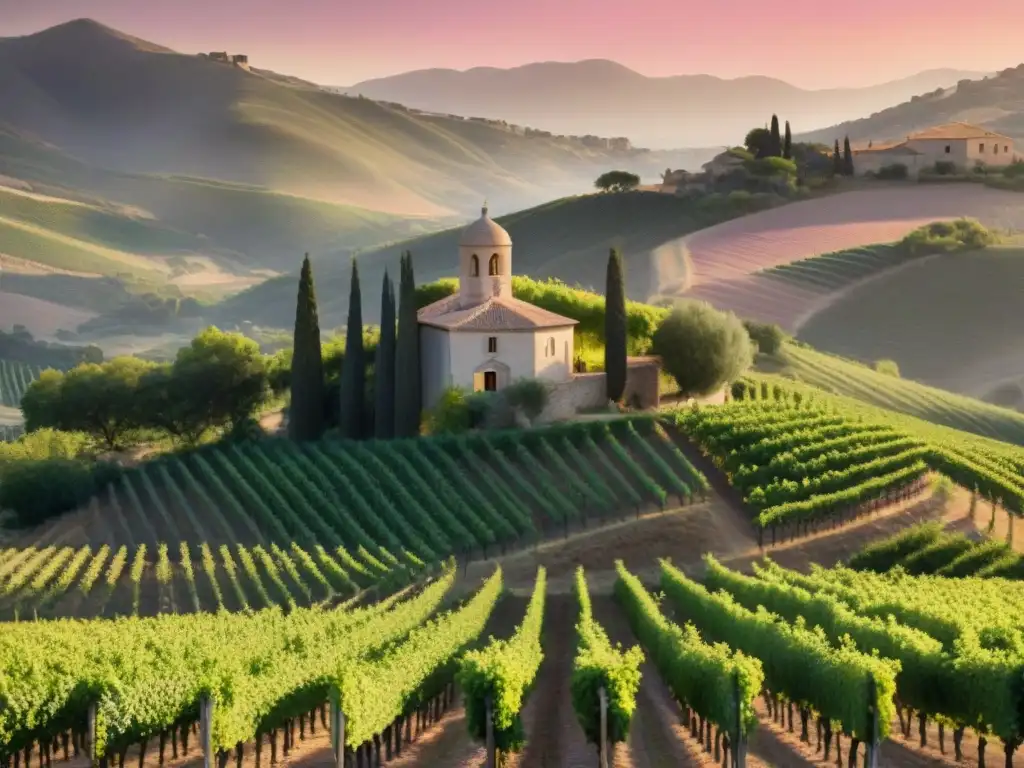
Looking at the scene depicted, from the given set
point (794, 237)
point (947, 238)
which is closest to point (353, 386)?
point (947, 238)

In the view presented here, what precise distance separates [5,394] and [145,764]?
10362 cm

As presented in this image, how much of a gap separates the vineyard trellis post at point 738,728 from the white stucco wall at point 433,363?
27761mm

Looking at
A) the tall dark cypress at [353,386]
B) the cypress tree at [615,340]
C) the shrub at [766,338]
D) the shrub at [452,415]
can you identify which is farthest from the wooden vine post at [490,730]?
the shrub at [766,338]

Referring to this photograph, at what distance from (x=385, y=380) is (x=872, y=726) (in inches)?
1190

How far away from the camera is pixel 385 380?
48312 mm

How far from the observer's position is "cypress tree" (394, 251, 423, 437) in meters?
47.2

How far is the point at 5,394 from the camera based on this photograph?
120 m

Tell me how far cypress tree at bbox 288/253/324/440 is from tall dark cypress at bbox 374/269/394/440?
251 centimetres

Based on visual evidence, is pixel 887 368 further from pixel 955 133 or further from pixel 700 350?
pixel 955 133

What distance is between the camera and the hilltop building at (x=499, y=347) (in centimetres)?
4700

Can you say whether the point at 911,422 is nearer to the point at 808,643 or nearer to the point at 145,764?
the point at 808,643

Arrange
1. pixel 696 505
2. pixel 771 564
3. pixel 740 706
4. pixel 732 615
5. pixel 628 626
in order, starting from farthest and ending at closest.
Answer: pixel 696 505 → pixel 771 564 → pixel 628 626 → pixel 732 615 → pixel 740 706

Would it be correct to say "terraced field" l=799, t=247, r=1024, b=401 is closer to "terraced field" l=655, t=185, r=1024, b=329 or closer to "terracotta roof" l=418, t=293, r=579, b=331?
"terraced field" l=655, t=185, r=1024, b=329

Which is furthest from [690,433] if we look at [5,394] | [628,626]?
[5,394]
